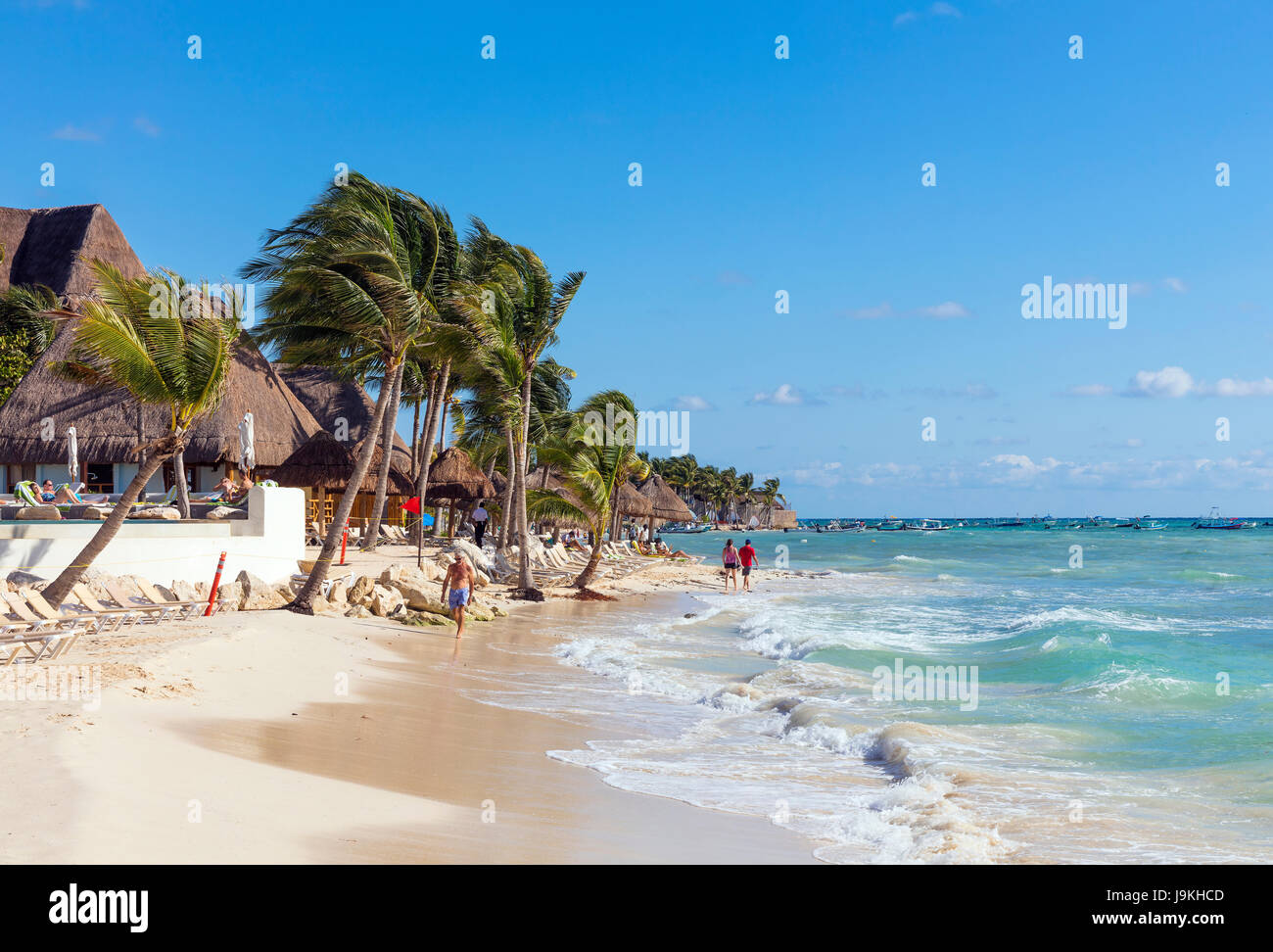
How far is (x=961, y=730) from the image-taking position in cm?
964

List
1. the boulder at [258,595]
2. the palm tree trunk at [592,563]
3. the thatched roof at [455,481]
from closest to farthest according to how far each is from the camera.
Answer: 1. the boulder at [258,595]
2. the palm tree trunk at [592,563]
3. the thatched roof at [455,481]

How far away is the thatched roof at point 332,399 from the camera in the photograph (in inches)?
1391

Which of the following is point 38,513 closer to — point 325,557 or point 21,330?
point 325,557

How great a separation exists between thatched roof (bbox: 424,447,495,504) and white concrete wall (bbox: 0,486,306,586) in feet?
42.0

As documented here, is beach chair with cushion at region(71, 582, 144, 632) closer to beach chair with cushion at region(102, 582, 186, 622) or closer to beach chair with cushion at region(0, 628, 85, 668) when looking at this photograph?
beach chair with cushion at region(102, 582, 186, 622)

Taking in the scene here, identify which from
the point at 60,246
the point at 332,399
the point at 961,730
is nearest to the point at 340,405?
the point at 332,399

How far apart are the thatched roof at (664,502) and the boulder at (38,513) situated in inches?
1324

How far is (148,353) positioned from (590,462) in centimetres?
1203

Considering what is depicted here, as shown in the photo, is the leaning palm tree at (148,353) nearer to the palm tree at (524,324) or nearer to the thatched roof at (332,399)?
the palm tree at (524,324)

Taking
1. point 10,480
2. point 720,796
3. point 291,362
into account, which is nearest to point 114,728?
point 720,796

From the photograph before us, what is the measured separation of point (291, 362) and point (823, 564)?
114 feet

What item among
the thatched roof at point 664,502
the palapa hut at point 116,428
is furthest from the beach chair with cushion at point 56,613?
the thatched roof at point 664,502

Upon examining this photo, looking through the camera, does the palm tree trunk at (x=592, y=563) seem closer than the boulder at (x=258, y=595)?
No

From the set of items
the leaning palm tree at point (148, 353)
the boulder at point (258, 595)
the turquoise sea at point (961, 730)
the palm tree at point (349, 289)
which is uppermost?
the palm tree at point (349, 289)
